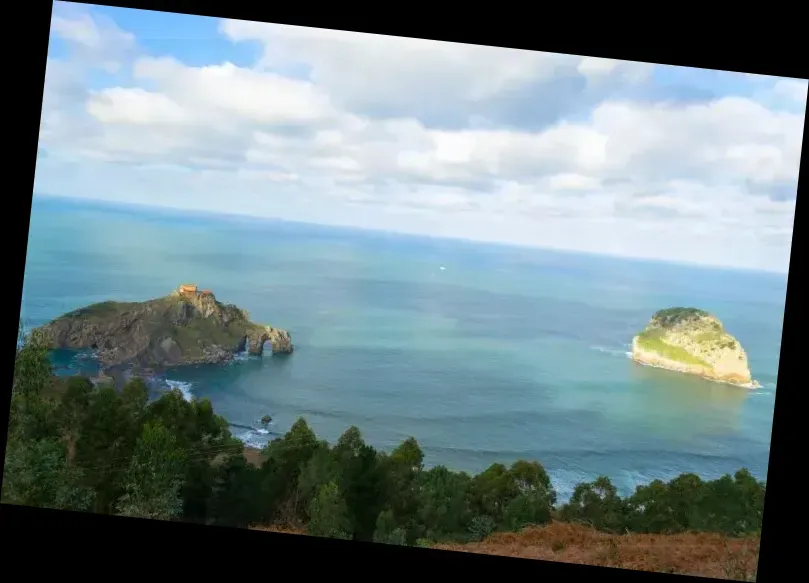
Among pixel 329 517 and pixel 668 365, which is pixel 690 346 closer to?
pixel 668 365

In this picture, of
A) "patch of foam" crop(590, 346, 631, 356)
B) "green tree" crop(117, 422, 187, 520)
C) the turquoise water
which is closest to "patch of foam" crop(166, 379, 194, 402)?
the turquoise water

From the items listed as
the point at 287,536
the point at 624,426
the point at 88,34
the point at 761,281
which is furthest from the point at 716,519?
the point at 88,34

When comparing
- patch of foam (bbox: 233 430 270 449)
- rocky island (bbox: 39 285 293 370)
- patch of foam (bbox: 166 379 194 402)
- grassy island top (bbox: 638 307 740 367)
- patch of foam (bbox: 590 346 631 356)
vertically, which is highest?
grassy island top (bbox: 638 307 740 367)

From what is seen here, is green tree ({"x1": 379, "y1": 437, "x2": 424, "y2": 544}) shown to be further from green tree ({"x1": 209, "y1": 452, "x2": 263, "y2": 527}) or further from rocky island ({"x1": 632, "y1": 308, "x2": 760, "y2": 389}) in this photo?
rocky island ({"x1": 632, "y1": 308, "x2": 760, "y2": 389})

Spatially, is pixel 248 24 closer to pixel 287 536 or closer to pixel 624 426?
pixel 287 536

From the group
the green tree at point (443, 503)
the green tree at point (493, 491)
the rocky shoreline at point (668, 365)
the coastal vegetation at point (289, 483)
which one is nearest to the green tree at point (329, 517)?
the coastal vegetation at point (289, 483)

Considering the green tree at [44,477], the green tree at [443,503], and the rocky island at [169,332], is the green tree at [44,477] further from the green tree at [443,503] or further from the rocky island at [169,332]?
the green tree at [443,503]
